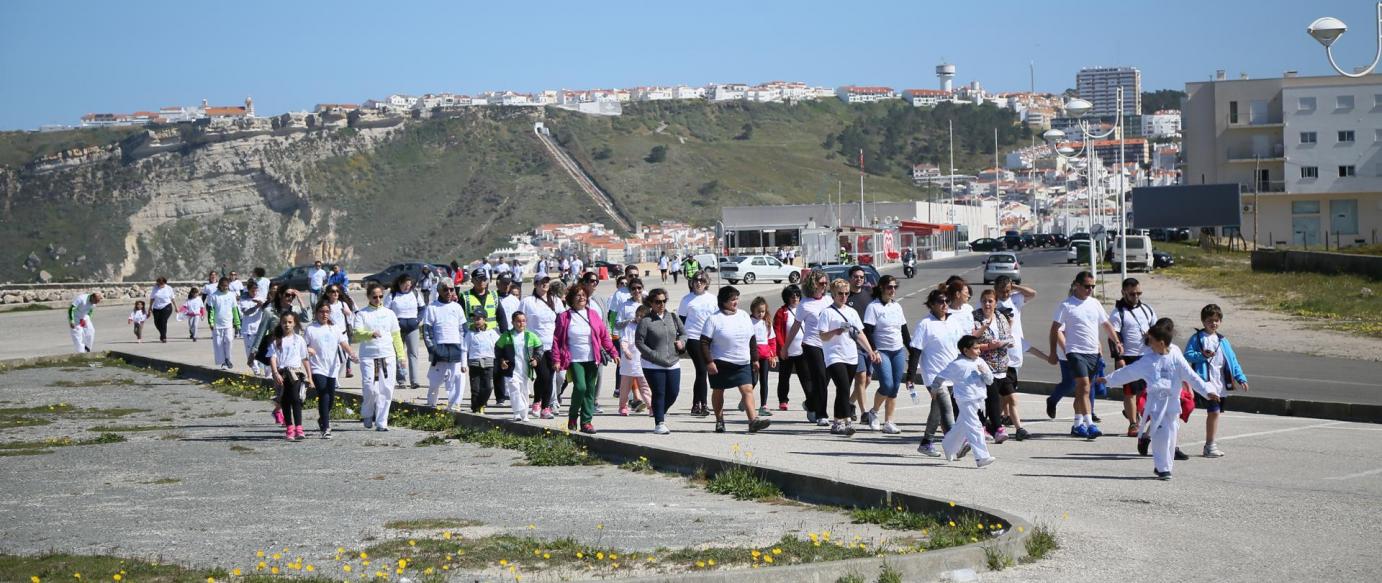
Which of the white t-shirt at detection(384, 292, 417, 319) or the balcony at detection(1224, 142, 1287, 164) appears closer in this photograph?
the white t-shirt at detection(384, 292, 417, 319)

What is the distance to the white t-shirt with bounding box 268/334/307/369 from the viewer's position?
47.3 ft

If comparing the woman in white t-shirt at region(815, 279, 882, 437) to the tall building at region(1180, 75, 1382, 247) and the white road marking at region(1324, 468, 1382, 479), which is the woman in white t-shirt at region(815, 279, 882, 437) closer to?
the white road marking at region(1324, 468, 1382, 479)

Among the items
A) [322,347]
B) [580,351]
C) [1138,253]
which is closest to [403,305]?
[322,347]

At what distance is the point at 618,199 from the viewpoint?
154125mm

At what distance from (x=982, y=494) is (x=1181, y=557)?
7.49 feet

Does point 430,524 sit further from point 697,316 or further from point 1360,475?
point 1360,475

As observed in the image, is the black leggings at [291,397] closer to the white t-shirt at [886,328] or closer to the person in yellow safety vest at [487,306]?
the person in yellow safety vest at [487,306]

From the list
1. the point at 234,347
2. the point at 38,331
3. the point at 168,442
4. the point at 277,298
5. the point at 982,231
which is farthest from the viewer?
the point at 982,231

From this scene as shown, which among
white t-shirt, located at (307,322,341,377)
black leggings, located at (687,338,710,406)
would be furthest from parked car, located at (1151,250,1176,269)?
white t-shirt, located at (307,322,341,377)

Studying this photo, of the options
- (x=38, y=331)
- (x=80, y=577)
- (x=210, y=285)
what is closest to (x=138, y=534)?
(x=80, y=577)

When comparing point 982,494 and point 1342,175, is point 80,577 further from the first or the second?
point 1342,175

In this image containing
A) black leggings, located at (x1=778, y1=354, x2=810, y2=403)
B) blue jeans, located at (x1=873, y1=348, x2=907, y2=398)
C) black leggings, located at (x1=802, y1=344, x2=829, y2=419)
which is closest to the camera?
blue jeans, located at (x1=873, y1=348, x2=907, y2=398)

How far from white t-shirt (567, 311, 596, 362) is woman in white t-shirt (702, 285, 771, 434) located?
46.0 inches

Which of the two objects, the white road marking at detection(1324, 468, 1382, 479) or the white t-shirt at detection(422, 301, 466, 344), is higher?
the white t-shirt at detection(422, 301, 466, 344)
